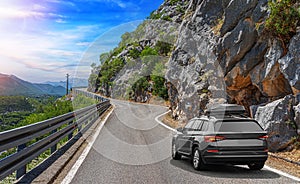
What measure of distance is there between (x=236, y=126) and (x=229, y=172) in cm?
113

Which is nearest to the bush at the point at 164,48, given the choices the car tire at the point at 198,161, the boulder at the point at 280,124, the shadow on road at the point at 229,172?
the boulder at the point at 280,124

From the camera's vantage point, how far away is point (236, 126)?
24.6 feet

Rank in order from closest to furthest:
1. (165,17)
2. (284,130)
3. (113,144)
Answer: (284,130), (113,144), (165,17)

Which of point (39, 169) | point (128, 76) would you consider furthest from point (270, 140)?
point (128, 76)

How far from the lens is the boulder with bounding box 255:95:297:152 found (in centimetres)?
955

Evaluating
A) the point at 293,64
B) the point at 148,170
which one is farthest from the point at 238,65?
the point at 148,170

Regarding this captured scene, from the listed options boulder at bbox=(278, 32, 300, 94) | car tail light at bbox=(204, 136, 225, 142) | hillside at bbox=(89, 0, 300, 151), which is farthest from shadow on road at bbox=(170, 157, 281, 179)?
boulder at bbox=(278, 32, 300, 94)

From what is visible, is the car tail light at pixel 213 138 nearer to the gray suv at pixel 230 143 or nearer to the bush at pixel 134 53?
the gray suv at pixel 230 143

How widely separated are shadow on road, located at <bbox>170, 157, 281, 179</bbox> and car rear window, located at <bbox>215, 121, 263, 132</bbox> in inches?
40.3

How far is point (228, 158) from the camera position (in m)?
7.18

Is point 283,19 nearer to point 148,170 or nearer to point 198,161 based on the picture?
point 198,161

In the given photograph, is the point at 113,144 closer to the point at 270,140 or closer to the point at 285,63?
the point at 270,140

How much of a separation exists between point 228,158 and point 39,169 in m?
4.40

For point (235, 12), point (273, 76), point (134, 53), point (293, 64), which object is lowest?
point (273, 76)
